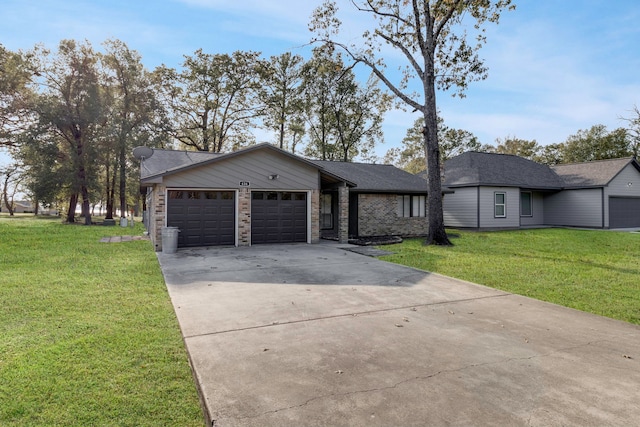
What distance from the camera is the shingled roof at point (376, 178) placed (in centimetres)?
1748

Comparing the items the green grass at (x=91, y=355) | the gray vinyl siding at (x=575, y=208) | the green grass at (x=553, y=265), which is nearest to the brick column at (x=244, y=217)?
the green grass at (x=553, y=265)

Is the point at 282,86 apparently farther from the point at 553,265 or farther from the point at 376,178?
the point at 553,265

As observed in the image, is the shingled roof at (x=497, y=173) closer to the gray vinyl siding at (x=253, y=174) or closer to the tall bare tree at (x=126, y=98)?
the gray vinyl siding at (x=253, y=174)

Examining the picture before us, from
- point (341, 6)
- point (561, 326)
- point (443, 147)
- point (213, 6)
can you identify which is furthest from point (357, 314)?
point (443, 147)

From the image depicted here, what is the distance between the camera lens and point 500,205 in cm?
2064

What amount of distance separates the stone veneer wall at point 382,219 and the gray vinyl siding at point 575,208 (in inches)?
428

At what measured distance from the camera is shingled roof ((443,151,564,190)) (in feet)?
67.6

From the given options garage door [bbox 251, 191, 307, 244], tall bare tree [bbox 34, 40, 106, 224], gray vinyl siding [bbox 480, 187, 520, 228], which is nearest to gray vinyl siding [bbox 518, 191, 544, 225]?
gray vinyl siding [bbox 480, 187, 520, 228]

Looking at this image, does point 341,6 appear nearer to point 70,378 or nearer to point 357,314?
point 357,314

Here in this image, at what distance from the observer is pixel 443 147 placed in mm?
40562

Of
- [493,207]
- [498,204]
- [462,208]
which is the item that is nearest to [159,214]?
[462,208]

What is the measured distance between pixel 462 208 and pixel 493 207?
1.67 meters

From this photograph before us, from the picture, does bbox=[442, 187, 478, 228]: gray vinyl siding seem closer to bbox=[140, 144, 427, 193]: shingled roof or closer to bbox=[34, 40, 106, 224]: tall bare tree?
bbox=[140, 144, 427, 193]: shingled roof

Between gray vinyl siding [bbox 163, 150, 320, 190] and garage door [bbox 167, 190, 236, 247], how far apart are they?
43cm
